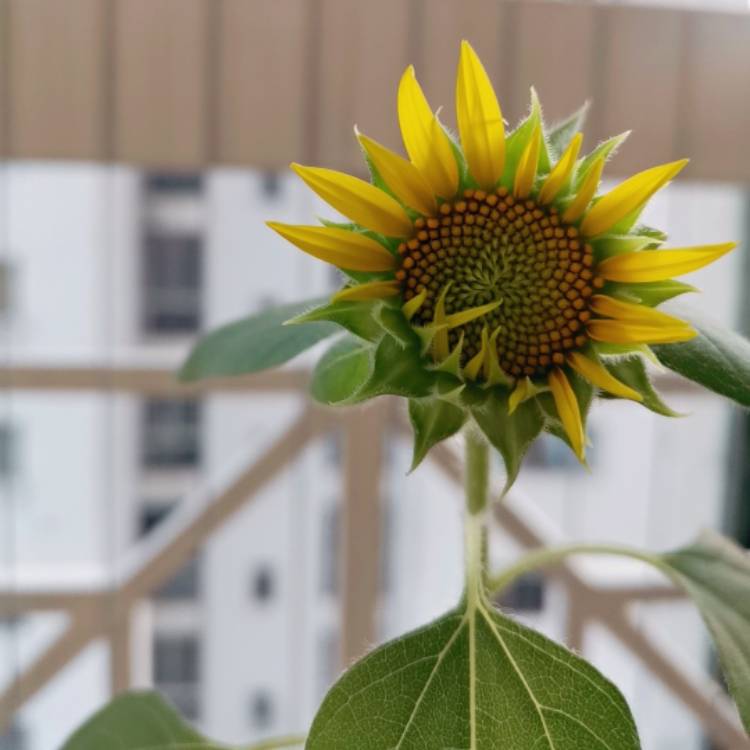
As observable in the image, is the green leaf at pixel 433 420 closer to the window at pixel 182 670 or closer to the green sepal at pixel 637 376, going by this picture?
the green sepal at pixel 637 376

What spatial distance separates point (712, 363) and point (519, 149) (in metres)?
0.11

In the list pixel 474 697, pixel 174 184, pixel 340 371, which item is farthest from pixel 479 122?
pixel 174 184

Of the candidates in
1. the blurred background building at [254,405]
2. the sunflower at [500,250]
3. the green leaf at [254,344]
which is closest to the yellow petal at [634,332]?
the sunflower at [500,250]

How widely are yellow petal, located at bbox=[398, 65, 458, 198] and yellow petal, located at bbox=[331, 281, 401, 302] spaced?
0.14 feet

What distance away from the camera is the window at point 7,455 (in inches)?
59.7

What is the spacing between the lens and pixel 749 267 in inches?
59.9

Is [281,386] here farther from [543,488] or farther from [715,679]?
[715,679]

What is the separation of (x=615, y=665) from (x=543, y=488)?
399 mm

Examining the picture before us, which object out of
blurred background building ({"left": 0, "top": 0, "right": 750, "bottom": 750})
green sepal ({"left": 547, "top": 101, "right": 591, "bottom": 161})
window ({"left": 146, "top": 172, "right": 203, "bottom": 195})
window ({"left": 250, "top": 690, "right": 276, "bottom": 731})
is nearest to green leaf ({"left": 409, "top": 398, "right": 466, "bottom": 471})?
green sepal ({"left": 547, "top": 101, "right": 591, "bottom": 161})

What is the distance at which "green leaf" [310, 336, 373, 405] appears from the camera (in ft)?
1.34

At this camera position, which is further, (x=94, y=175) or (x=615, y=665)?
(x=615, y=665)

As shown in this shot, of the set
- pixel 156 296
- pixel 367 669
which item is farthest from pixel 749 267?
pixel 367 669

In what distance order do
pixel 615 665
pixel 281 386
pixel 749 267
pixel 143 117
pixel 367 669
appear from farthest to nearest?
pixel 615 665, pixel 749 267, pixel 281 386, pixel 143 117, pixel 367 669

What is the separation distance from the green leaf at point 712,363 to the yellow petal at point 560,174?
72mm
